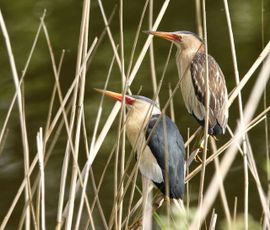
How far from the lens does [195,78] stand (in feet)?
18.0

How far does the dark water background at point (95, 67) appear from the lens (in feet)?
24.5

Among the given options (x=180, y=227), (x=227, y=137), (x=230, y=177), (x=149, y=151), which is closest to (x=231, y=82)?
(x=227, y=137)

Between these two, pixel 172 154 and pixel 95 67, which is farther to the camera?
pixel 95 67

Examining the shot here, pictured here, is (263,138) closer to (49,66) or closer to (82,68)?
(49,66)

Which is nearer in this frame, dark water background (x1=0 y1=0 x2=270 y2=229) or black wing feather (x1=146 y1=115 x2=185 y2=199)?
black wing feather (x1=146 y1=115 x2=185 y2=199)

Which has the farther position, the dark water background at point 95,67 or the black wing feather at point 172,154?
the dark water background at point 95,67

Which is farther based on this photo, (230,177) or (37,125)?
(37,125)

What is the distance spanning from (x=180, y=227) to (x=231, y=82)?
5.66 meters

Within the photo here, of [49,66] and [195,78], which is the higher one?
[195,78]

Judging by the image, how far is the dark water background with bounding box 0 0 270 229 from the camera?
24.5 ft

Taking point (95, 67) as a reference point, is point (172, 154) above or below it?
above

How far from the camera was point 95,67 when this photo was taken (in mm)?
9117

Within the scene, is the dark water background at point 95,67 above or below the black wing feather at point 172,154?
below

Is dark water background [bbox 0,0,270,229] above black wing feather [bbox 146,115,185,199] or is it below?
below
